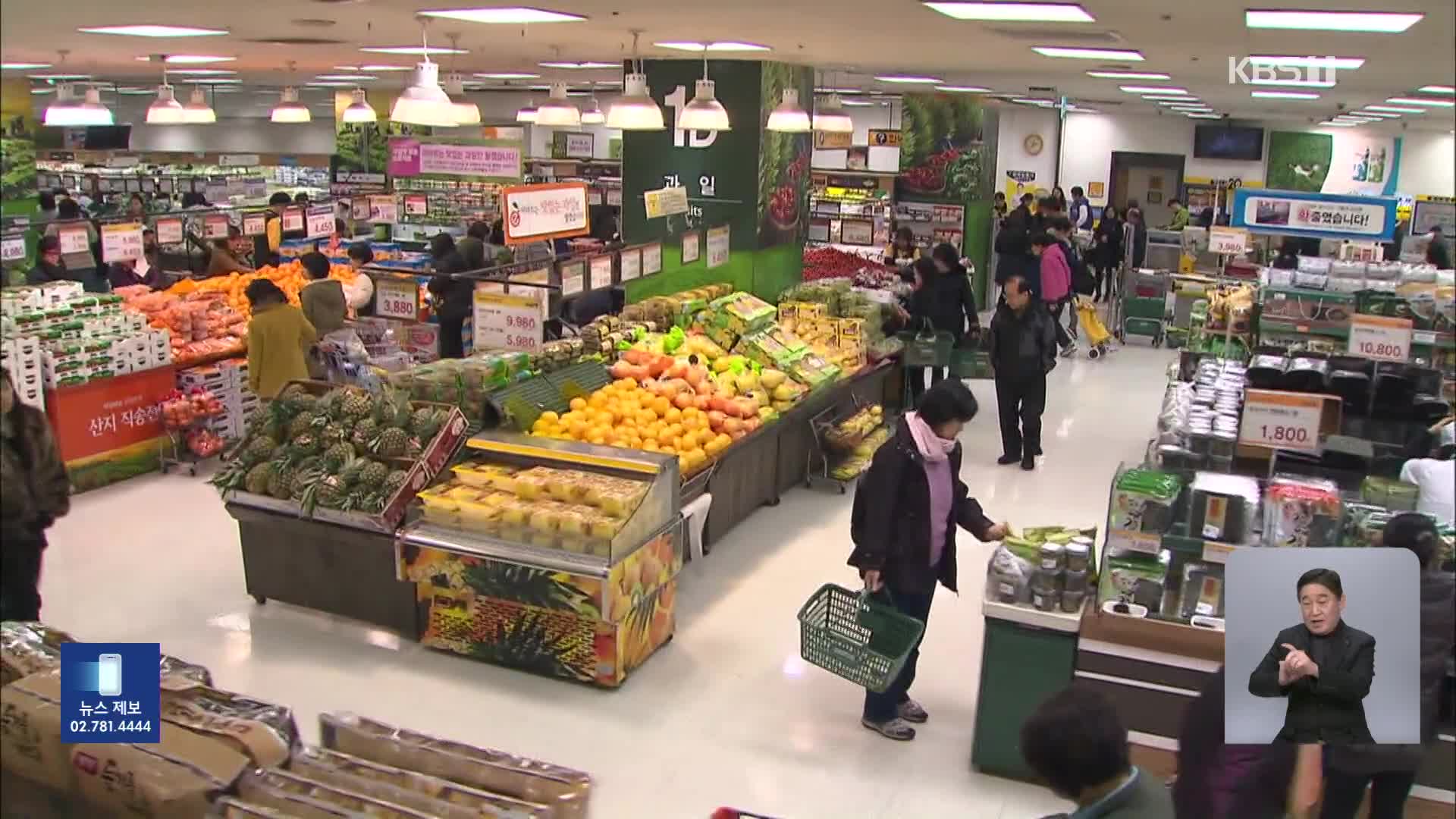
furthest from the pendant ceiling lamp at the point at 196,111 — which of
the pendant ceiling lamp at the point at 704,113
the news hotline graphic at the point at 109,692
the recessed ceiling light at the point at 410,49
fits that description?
the news hotline graphic at the point at 109,692

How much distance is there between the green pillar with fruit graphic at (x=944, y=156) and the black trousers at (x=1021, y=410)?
277 inches

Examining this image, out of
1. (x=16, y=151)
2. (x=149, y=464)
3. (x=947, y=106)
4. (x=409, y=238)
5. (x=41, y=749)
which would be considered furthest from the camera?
(x=947, y=106)

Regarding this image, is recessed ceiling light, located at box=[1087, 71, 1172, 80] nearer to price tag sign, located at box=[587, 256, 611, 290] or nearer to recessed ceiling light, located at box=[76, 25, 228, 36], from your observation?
price tag sign, located at box=[587, 256, 611, 290]

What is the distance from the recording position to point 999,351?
9508mm

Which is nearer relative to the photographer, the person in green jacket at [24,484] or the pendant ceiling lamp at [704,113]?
the person in green jacket at [24,484]

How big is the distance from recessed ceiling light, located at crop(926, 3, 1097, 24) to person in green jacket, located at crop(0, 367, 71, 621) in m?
4.43

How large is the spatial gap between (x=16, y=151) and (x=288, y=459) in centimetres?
421

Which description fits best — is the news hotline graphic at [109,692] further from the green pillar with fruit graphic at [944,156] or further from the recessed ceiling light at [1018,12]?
the green pillar with fruit graphic at [944,156]

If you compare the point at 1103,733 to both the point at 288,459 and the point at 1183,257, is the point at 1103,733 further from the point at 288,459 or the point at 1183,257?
the point at 1183,257

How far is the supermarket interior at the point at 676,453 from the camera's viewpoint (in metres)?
3.06

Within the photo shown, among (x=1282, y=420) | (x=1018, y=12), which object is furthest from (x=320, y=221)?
(x=1282, y=420)

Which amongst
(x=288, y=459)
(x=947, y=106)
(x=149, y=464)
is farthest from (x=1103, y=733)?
(x=947, y=106)

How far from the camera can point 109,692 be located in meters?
2.40

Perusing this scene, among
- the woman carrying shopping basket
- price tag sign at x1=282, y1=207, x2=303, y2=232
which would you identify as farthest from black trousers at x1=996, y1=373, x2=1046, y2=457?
price tag sign at x1=282, y1=207, x2=303, y2=232
